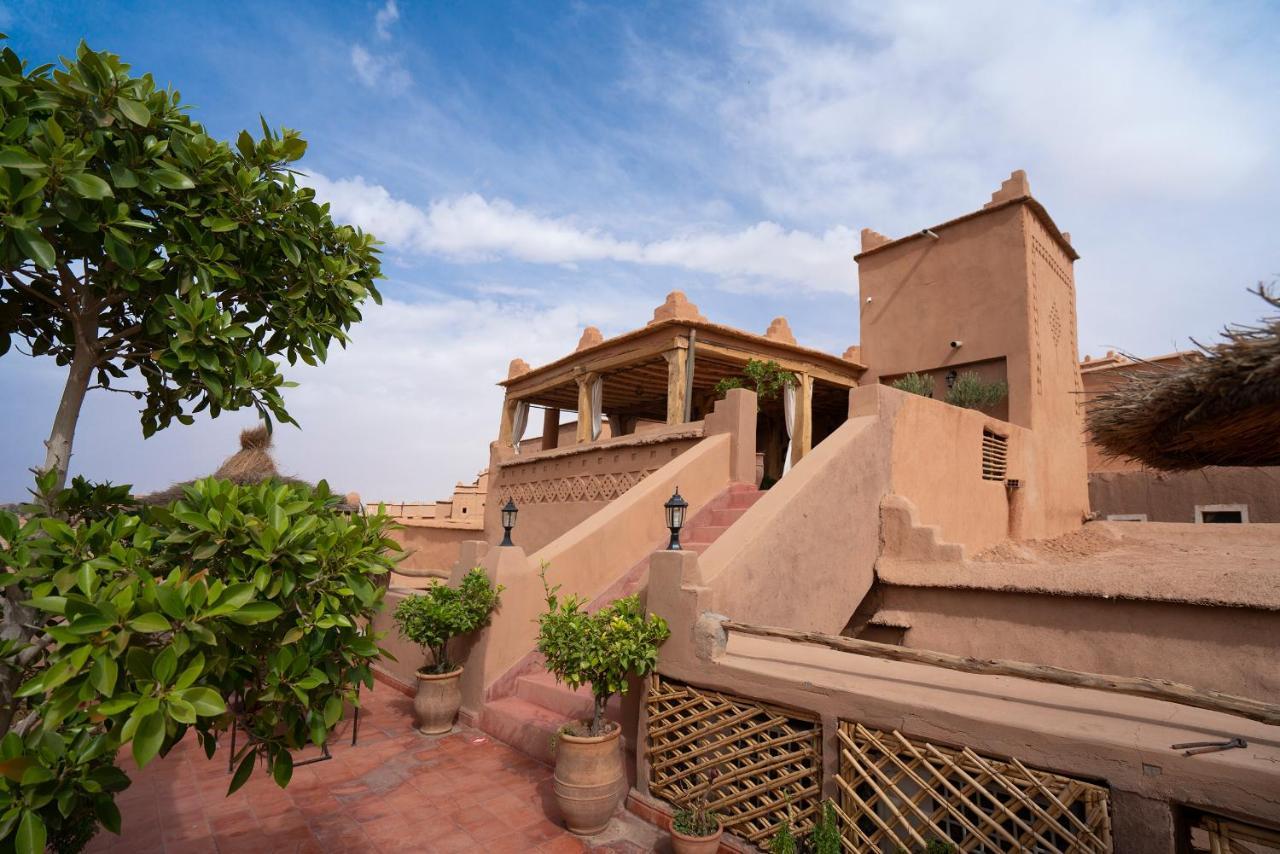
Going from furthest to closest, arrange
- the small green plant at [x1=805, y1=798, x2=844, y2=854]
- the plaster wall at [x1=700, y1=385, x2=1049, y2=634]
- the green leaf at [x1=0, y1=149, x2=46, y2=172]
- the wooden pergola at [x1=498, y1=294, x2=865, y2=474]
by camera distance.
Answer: the wooden pergola at [x1=498, y1=294, x2=865, y2=474] → the plaster wall at [x1=700, y1=385, x2=1049, y2=634] → the small green plant at [x1=805, y1=798, x2=844, y2=854] → the green leaf at [x1=0, y1=149, x2=46, y2=172]

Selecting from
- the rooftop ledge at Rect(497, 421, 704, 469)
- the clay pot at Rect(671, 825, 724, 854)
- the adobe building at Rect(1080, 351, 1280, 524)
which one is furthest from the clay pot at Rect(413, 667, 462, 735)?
the adobe building at Rect(1080, 351, 1280, 524)

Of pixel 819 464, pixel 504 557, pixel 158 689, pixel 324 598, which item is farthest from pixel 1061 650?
pixel 158 689

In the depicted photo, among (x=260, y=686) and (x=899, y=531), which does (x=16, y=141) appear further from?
(x=899, y=531)

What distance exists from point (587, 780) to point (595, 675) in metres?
0.70

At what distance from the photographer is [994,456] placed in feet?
33.3

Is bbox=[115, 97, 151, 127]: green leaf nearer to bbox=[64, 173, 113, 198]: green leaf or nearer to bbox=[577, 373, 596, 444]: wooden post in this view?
bbox=[64, 173, 113, 198]: green leaf

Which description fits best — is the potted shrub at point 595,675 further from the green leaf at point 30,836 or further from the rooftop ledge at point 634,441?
the rooftop ledge at point 634,441

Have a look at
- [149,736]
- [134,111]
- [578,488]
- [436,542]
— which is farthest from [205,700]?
[436,542]

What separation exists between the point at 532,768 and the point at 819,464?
13.1 ft

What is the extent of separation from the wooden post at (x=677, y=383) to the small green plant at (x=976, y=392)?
198 inches

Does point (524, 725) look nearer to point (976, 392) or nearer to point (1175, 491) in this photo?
point (976, 392)

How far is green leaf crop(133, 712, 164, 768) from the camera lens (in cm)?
162

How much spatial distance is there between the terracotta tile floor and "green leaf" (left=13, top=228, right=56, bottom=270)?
410cm

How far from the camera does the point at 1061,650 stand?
6266 millimetres
